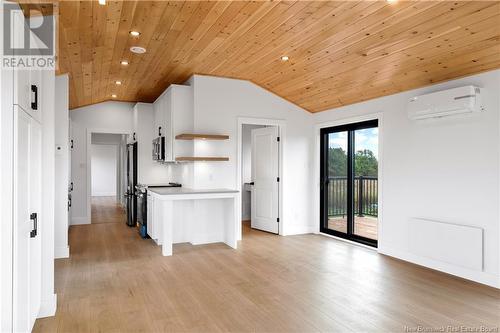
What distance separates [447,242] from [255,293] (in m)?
2.39

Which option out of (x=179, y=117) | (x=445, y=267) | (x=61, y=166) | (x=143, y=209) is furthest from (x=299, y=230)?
(x=61, y=166)

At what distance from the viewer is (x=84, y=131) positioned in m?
7.67

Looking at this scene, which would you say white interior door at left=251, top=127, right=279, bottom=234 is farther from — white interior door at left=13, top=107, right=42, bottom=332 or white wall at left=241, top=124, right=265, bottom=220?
white interior door at left=13, top=107, right=42, bottom=332

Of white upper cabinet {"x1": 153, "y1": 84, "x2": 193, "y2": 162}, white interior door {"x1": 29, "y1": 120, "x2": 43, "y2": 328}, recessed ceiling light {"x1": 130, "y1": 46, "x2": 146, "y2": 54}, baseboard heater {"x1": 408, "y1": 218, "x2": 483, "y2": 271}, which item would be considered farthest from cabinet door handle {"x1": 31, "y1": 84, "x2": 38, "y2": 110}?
baseboard heater {"x1": 408, "y1": 218, "x2": 483, "y2": 271}

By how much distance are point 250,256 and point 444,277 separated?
240 cm

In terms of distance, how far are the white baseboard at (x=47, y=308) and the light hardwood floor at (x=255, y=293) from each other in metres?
0.08

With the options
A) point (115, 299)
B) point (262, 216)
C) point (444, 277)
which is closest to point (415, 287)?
point (444, 277)

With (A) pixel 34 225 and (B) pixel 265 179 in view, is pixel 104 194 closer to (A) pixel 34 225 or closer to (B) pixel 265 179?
(B) pixel 265 179

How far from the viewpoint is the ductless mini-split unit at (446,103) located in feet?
12.4

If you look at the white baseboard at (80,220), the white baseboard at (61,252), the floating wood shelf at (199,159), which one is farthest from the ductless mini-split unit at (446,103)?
the white baseboard at (80,220)

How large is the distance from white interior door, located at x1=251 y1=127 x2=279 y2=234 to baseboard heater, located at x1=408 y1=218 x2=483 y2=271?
2.56m

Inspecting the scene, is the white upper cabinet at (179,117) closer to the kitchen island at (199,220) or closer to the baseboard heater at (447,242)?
the kitchen island at (199,220)

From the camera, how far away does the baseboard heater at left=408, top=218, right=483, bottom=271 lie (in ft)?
12.5

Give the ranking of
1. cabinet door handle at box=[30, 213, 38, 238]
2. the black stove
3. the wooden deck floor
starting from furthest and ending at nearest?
the black stove < the wooden deck floor < cabinet door handle at box=[30, 213, 38, 238]
